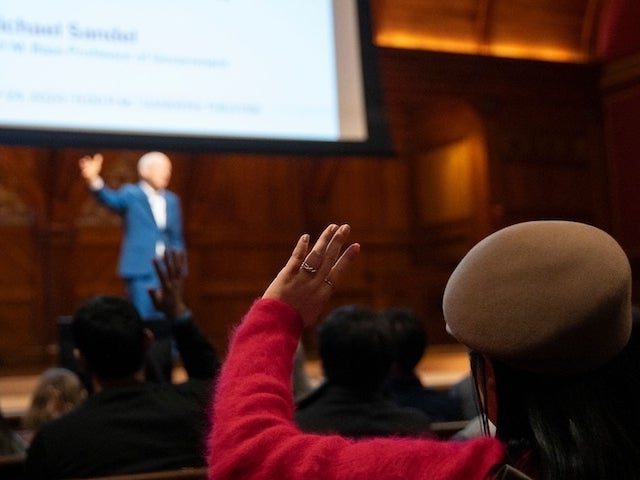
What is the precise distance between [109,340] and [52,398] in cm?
72

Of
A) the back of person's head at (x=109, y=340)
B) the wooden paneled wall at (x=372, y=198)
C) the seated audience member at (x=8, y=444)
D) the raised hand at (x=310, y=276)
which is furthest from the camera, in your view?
the wooden paneled wall at (x=372, y=198)

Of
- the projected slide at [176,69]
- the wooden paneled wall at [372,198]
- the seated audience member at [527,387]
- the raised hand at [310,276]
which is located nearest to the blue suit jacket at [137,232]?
the projected slide at [176,69]

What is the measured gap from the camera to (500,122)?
746 centimetres

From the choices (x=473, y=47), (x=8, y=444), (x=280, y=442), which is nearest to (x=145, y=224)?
(x=8, y=444)

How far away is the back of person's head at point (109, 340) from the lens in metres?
1.93

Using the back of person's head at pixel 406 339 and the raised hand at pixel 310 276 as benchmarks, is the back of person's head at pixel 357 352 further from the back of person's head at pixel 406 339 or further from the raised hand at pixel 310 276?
the raised hand at pixel 310 276

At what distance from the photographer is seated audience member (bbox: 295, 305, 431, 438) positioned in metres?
1.97

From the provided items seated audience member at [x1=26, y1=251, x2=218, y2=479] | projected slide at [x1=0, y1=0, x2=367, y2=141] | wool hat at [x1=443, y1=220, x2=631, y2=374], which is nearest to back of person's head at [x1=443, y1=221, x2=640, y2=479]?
wool hat at [x1=443, y1=220, x2=631, y2=374]

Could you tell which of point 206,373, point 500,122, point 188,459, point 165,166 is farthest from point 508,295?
point 500,122

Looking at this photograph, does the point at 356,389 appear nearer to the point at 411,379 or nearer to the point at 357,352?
the point at 357,352

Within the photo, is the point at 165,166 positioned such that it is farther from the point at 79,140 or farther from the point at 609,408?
the point at 609,408

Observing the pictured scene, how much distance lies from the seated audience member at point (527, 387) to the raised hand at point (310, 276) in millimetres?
128

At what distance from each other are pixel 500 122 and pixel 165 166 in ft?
12.2

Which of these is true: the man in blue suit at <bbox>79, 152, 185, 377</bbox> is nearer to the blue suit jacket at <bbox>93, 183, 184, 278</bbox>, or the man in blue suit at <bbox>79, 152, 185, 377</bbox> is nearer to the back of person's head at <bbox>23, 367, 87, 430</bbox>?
the blue suit jacket at <bbox>93, 183, 184, 278</bbox>
